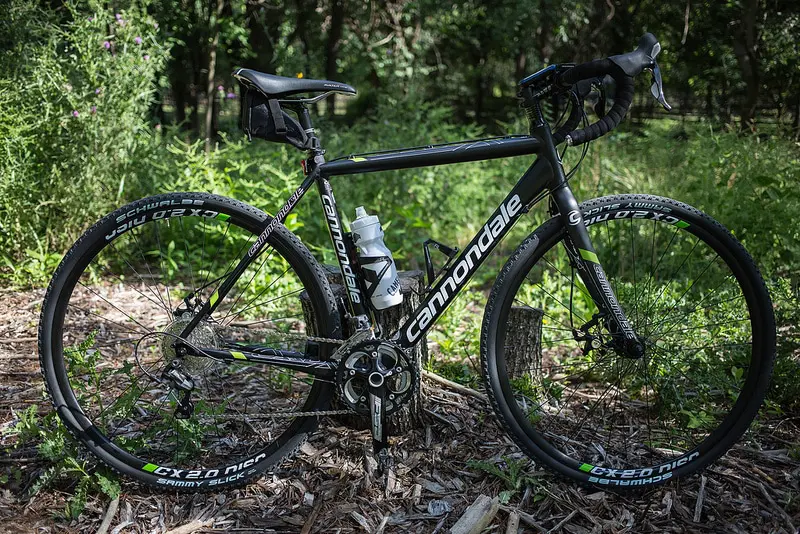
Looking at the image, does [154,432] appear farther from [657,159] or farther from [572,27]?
[572,27]

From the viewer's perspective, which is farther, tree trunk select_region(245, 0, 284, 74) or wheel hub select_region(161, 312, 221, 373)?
tree trunk select_region(245, 0, 284, 74)

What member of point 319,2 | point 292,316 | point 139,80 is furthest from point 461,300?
point 319,2

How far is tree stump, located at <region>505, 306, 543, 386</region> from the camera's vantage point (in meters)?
2.81

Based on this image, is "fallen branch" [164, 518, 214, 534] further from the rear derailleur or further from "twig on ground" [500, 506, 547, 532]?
"twig on ground" [500, 506, 547, 532]

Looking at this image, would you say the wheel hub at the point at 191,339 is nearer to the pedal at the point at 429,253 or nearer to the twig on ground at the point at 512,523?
the pedal at the point at 429,253

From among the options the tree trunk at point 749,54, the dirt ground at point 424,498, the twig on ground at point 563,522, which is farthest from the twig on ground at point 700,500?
the tree trunk at point 749,54

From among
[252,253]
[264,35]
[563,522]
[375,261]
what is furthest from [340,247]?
[264,35]

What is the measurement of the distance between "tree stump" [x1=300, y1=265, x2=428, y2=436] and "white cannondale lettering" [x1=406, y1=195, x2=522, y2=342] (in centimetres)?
17

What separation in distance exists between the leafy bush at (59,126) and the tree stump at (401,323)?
2.25 metres

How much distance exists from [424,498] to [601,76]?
61.2 inches

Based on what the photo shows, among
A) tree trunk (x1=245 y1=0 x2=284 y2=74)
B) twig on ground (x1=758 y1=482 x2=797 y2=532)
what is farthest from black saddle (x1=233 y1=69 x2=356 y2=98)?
tree trunk (x1=245 y1=0 x2=284 y2=74)

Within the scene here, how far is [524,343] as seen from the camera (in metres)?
2.85

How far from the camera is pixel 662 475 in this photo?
2291mm

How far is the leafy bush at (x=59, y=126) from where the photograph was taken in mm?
3869
